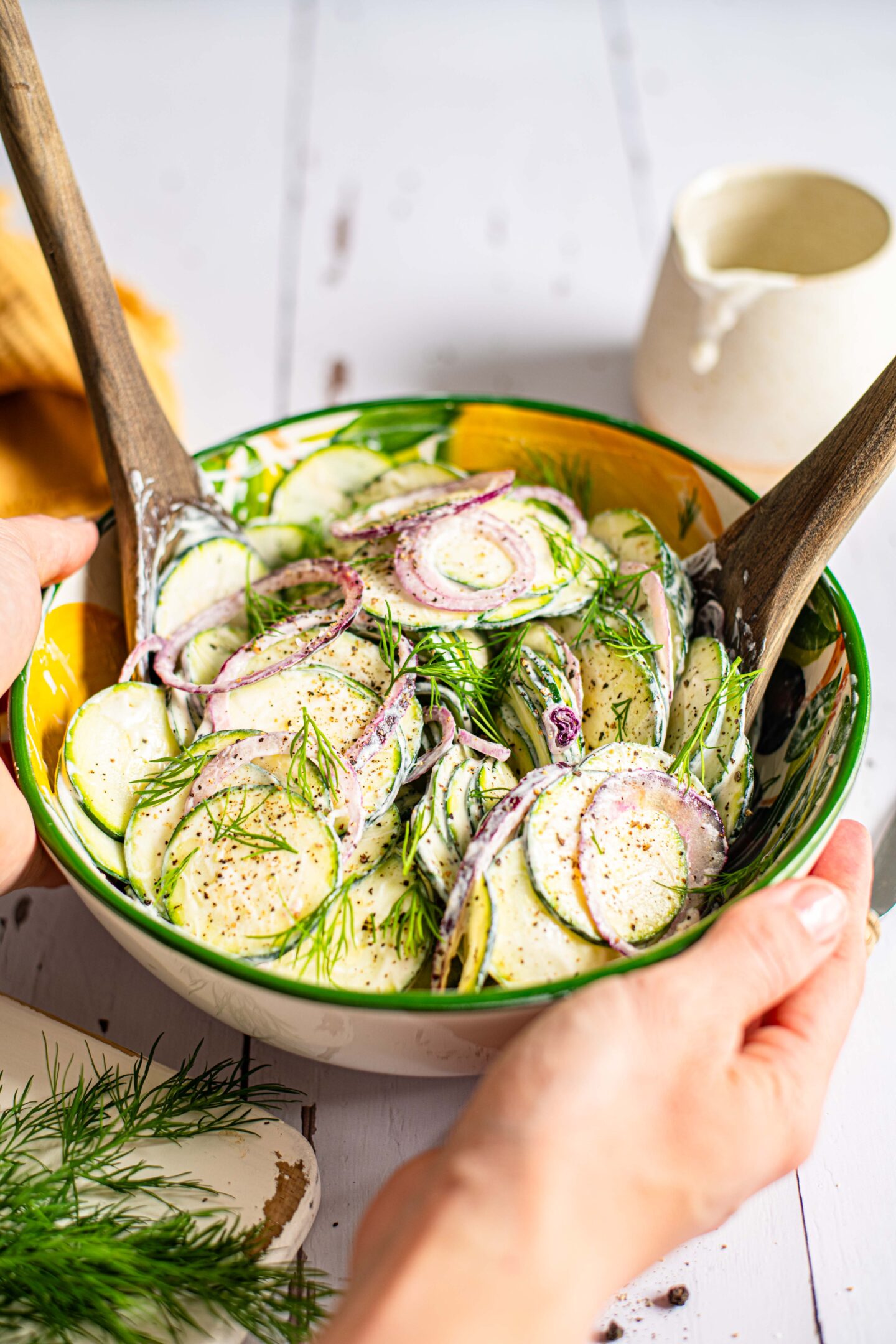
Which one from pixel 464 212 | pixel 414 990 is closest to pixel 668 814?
pixel 414 990

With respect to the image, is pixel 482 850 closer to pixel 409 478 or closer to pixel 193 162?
pixel 409 478

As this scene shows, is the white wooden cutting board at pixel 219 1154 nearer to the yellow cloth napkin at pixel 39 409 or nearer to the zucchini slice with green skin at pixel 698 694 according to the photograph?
the zucchini slice with green skin at pixel 698 694

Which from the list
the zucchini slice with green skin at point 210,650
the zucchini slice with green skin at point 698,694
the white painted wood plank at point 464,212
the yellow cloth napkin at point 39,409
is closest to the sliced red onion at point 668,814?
the zucchini slice with green skin at point 698,694

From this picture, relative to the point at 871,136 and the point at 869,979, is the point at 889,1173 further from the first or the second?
the point at 871,136

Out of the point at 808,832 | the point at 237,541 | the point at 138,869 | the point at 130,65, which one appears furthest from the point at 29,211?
the point at 130,65

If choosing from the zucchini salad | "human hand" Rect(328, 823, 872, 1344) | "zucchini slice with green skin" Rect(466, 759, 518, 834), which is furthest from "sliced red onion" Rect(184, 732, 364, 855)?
"human hand" Rect(328, 823, 872, 1344)

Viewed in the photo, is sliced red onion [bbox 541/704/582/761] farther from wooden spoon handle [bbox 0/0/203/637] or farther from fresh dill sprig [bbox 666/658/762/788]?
wooden spoon handle [bbox 0/0/203/637]
